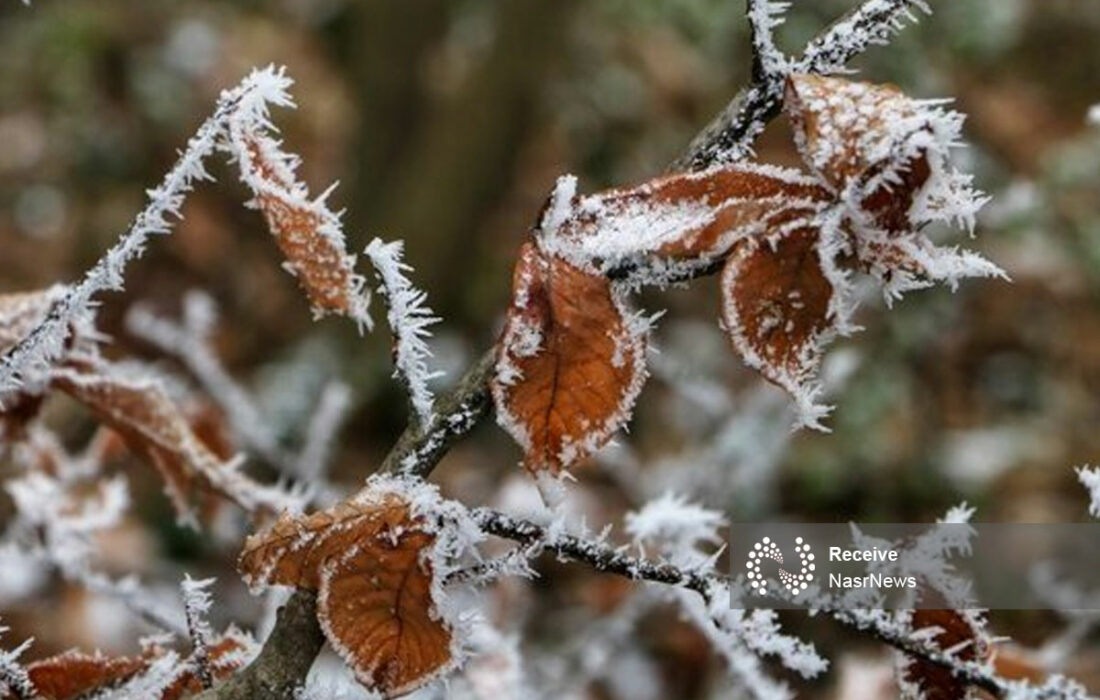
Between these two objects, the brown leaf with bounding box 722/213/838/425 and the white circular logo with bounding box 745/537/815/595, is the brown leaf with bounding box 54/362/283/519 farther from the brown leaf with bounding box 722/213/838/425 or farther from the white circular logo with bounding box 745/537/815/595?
the brown leaf with bounding box 722/213/838/425

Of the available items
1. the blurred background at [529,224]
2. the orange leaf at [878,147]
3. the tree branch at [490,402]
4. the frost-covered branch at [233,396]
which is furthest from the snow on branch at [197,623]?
the blurred background at [529,224]

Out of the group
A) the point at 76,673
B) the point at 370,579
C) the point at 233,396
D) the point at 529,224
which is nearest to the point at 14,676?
the point at 76,673

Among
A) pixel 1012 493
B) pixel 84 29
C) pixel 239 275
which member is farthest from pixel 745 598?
pixel 84 29

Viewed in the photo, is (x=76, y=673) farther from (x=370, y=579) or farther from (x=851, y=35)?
(x=851, y=35)

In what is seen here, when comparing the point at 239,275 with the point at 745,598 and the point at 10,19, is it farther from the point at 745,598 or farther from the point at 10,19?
the point at 745,598

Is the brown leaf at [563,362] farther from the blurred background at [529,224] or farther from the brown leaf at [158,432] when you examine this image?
the blurred background at [529,224]

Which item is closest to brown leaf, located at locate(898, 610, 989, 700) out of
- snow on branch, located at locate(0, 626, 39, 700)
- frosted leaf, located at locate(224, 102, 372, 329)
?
frosted leaf, located at locate(224, 102, 372, 329)
